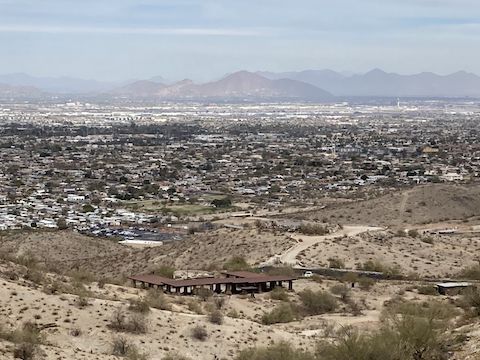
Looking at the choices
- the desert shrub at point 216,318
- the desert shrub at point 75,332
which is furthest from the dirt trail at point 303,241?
the desert shrub at point 75,332

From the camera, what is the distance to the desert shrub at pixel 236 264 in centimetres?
4125

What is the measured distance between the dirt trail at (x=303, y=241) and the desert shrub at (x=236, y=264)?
1106 millimetres

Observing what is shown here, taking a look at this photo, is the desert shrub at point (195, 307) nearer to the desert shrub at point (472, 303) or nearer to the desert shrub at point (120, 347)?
the desert shrub at point (120, 347)

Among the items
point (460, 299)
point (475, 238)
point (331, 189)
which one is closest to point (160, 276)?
point (460, 299)

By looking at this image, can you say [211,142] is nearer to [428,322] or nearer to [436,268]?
[436,268]

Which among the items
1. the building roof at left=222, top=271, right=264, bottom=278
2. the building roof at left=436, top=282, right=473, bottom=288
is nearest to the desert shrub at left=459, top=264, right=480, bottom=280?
the building roof at left=436, top=282, right=473, bottom=288

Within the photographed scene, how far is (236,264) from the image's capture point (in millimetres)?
42531

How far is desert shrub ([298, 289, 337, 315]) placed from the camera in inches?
1289

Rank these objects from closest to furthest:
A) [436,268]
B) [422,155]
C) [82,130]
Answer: [436,268], [422,155], [82,130]

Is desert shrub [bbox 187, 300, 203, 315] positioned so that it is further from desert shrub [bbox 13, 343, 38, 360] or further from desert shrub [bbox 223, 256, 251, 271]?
desert shrub [bbox 223, 256, 251, 271]

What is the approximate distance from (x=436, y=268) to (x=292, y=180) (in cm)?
5795

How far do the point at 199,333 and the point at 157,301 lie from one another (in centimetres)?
269

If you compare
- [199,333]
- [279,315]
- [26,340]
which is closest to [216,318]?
[199,333]

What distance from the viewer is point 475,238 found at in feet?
176
